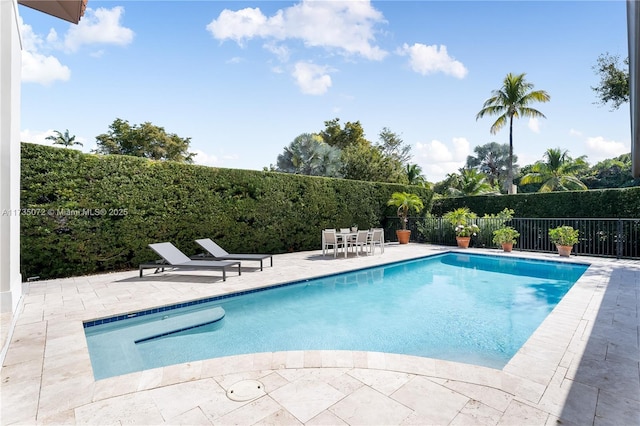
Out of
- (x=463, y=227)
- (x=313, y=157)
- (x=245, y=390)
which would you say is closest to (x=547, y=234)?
(x=463, y=227)

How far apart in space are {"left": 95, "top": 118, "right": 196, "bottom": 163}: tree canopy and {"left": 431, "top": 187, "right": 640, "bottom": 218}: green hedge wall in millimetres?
25885

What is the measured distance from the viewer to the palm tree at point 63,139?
136 ft

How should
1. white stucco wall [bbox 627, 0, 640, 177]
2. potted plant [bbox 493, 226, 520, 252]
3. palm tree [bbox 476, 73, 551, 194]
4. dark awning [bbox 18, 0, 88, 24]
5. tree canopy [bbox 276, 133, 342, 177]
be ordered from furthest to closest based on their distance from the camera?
tree canopy [bbox 276, 133, 342, 177] → palm tree [bbox 476, 73, 551, 194] → potted plant [bbox 493, 226, 520, 252] → dark awning [bbox 18, 0, 88, 24] → white stucco wall [bbox 627, 0, 640, 177]

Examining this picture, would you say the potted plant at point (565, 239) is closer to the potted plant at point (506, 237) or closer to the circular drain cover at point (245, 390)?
the potted plant at point (506, 237)

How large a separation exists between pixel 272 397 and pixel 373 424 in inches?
34.4

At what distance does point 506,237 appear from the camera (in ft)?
42.0

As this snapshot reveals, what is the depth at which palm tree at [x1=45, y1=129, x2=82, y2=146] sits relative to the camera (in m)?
41.4

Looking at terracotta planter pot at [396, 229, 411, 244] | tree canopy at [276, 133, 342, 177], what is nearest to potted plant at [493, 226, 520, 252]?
terracotta planter pot at [396, 229, 411, 244]

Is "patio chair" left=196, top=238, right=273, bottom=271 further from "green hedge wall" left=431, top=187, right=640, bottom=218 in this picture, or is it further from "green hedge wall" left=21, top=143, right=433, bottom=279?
A: "green hedge wall" left=431, top=187, right=640, bottom=218

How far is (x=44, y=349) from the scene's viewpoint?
3.70m

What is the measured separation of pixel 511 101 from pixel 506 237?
11430 millimetres

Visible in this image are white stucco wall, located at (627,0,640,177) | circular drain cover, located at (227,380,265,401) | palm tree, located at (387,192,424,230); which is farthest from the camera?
palm tree, located at (387,192,424,230)

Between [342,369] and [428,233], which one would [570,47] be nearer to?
[428,233]

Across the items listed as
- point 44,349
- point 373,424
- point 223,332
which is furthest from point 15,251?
point 373,424
